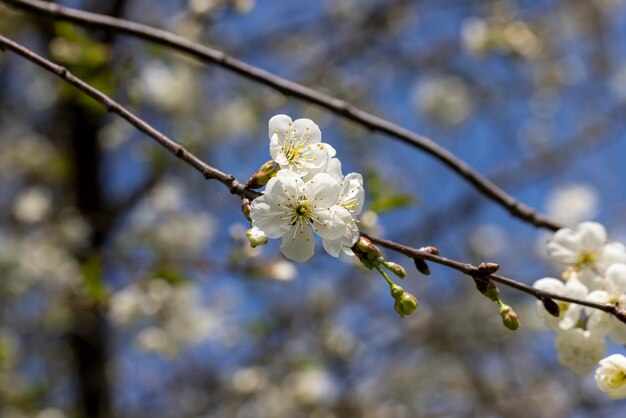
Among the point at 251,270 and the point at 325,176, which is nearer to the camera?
the point at 325,176

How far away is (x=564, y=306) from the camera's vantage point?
150 centimetres

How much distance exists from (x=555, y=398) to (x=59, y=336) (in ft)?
11.8

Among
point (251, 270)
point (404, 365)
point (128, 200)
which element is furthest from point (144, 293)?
point (404, 365)

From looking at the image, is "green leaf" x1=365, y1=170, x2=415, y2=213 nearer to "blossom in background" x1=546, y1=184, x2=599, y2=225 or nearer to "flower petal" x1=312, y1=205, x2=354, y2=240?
"flower petal" x1=312, y1=205, x2=354, y2=240

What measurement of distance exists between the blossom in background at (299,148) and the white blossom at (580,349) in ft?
2.25

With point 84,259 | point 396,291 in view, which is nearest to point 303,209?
point 396,291

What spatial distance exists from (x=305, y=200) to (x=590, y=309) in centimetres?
69

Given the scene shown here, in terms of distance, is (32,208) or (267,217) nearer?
(267,217)

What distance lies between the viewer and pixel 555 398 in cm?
479

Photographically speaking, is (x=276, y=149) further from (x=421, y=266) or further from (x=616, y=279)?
(x=616, y=279)

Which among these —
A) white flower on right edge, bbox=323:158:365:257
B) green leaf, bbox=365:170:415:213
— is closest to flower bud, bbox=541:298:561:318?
white flower on right edge, bbox=323:158:365:257

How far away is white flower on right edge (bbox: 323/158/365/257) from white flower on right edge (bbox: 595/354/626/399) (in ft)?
1.92

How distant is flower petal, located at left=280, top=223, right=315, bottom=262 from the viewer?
126cm

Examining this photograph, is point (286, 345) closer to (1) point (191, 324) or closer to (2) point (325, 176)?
(1) point (191, 324)
